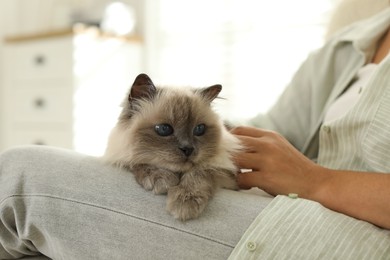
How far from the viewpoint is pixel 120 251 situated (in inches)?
33.0

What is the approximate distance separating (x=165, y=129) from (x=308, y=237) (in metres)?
0.42

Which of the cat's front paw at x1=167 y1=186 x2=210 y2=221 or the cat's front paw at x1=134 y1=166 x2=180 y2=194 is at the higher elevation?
the cat's front paw at x1=134 y1=166 x2=180 y2=194

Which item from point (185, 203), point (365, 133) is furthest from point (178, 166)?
point (365, 133)

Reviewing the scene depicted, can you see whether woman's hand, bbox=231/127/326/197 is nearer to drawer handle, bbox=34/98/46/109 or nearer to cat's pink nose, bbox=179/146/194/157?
cat's pink nose, bbox=179/146/194/157

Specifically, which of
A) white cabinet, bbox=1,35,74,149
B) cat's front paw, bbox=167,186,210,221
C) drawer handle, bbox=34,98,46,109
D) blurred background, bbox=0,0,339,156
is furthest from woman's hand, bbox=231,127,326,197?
drawer handle, bbox=34,98,46,109

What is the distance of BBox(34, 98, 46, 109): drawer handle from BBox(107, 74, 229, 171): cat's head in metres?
2.34

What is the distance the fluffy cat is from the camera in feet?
3.10

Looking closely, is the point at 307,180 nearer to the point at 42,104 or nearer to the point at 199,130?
the point at 199,130

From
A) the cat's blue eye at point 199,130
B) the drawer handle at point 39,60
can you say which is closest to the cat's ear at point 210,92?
the cat's blue eye at point 199,130

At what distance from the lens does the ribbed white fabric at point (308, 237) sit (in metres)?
0.81

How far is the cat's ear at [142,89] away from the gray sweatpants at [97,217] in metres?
0.25

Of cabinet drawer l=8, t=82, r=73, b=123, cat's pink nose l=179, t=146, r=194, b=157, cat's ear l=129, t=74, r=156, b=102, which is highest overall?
cat's ear l=129, t=74, r=156, b=102

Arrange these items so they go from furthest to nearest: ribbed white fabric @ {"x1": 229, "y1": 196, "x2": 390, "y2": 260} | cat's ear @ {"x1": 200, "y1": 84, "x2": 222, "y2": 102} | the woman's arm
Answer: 1. cat's ear @ {"x1": 200, "y1": 84, "x2": 222, "y2": 102}
2. the woman's arm
3. ribbed white fabric @ {"x1": 229, "y1": 196, "x2": 390, "y2": 260}

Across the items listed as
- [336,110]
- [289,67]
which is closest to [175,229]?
[336,110]
